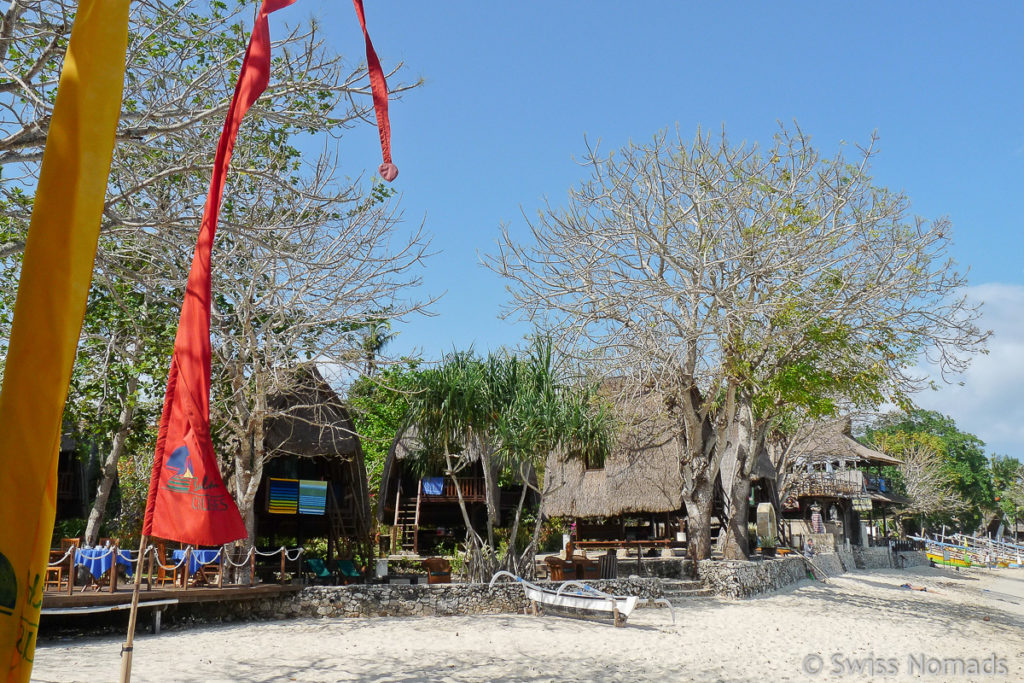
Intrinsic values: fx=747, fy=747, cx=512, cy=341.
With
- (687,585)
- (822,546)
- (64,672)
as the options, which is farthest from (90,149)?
(822,546)

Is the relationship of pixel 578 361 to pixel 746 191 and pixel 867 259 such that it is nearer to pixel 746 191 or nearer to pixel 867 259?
pixel 746 191

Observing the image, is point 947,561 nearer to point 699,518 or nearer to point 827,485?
point 827,485

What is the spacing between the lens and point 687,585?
1805cm

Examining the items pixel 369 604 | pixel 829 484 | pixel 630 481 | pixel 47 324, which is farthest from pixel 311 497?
pixel 829 484

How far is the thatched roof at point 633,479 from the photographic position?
21359 mm

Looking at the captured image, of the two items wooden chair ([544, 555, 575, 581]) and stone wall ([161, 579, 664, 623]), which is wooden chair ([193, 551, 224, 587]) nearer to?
stone wall ([161, 579, 664, 623])

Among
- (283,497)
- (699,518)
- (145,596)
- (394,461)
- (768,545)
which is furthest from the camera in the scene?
(768,545)

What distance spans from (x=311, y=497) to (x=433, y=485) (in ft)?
19.3

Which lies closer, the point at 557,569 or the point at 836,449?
the point at 557,569

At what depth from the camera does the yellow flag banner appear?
6.47ft

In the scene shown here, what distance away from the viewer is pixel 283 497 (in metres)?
18.1

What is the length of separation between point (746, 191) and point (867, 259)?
11.1 feet

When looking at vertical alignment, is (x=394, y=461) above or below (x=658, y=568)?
above

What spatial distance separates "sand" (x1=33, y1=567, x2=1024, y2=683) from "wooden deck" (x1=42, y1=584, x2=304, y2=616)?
519 mm
